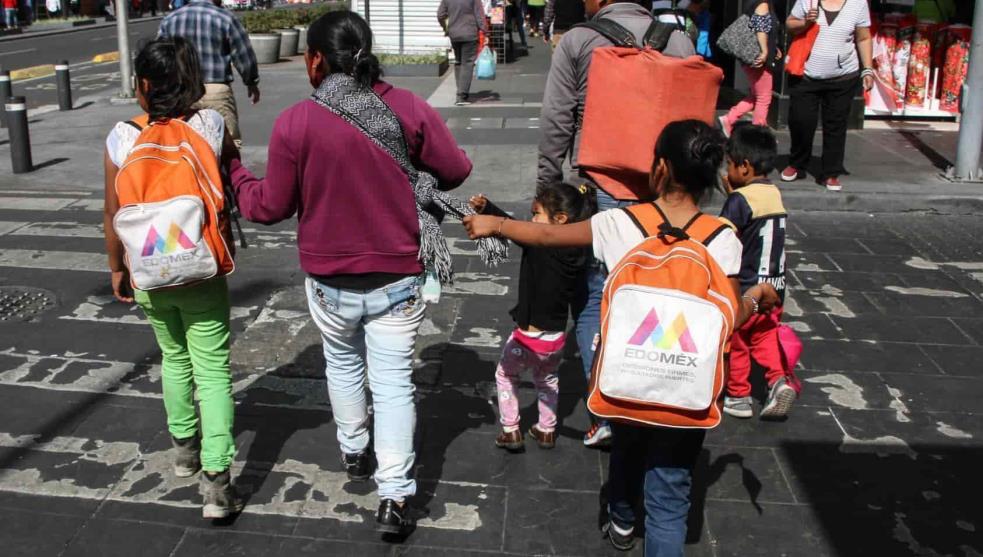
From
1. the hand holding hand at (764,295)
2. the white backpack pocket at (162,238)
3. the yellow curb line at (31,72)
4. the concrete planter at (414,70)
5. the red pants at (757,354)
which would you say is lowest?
the red pants at (757,354)

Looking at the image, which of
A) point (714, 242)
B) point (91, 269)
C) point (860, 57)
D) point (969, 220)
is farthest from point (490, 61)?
point (714, 242)

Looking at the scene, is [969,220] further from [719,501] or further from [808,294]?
[719,501]

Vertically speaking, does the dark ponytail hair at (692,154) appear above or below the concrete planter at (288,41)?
above

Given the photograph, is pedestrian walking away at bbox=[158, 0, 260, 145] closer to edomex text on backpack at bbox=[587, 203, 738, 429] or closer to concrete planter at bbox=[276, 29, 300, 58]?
edomex text on backpack at bbox=[587, 203, 738, 429]

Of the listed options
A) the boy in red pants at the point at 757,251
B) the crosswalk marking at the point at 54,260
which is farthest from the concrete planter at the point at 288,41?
the boy in red pants at the point at 757,251

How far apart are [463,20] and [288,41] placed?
339 inches

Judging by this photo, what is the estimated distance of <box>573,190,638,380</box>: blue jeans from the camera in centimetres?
404

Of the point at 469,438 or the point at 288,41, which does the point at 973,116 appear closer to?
the point at 469,438

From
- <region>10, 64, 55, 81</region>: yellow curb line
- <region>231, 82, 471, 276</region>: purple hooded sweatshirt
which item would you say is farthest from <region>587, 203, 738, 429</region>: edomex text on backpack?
<region>10, 64, 55, 81</region>: yellow curb line

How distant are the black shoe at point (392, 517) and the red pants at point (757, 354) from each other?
1.88 m

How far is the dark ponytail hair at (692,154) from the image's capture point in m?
2.96

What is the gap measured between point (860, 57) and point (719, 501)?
6.37 meters

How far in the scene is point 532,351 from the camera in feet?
13.5

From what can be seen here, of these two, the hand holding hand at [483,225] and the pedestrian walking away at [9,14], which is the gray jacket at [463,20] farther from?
the pedestrian walking away at [9,14]
